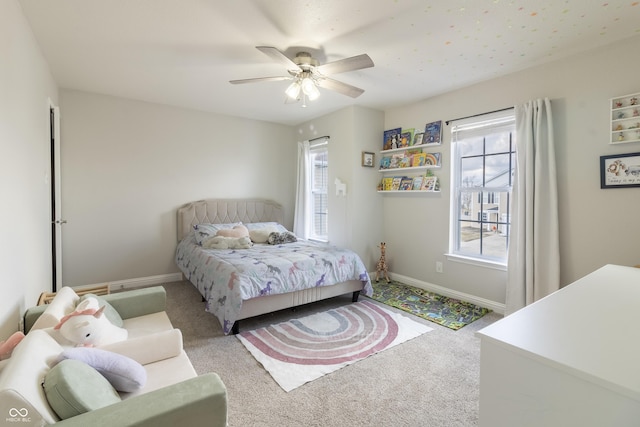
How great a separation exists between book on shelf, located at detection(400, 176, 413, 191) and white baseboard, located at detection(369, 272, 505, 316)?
1.22m

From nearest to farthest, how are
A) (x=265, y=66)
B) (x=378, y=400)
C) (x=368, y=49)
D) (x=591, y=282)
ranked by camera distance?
1. (x=591, y=282)
2. (x=378, y=400)
3. (x=368, y=49)
4. (x=265, y=66)

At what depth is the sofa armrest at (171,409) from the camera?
37.7 inches

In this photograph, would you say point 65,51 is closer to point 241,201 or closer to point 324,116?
point 241,201

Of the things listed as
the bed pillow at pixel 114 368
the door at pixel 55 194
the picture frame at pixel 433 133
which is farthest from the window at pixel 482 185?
the door at pixel 55 194

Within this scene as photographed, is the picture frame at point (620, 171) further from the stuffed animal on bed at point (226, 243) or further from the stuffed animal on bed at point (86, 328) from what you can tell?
the stuffed animal on bed at point (86, 328)

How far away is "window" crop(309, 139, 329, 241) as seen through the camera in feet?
16.1

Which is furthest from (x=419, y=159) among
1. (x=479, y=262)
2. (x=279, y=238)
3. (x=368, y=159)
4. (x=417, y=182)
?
(x=279, y=238)

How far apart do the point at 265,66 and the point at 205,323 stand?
2534 mm

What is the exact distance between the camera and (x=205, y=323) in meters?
2.92

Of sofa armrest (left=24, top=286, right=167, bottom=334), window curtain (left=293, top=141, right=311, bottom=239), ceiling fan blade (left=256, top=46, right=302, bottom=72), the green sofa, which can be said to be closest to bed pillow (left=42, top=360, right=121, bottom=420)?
the green sofa

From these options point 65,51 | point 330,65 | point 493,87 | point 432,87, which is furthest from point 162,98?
point 493,87

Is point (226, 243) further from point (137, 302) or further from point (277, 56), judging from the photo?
point (277, 56)

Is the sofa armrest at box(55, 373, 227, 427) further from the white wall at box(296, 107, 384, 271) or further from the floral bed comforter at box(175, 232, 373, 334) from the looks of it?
the white wall at box(296, 107, 384, 271)

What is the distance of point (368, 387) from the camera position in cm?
198
